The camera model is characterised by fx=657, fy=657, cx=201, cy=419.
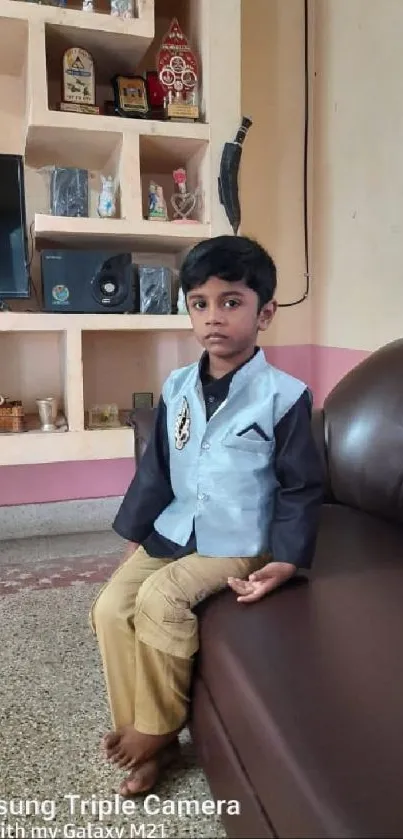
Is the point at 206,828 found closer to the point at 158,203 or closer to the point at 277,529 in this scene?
the point at 277,529

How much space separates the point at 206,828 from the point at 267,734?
39 cm

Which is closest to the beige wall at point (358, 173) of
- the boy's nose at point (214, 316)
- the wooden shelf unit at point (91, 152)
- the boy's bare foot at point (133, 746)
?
the wooden shelf unit at point (91, 152)

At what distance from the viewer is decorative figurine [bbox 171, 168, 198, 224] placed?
2.18 m

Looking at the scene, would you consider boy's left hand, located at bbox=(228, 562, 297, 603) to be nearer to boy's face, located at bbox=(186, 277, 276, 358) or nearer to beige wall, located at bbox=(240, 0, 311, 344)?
boy's face, located at bbox=(186, 277, 276, 358)

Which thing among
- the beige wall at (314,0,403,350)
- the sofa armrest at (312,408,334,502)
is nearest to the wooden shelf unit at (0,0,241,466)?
the beige wall at (314,0,403,350)

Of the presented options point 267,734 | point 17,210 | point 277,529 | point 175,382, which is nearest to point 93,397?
point 17,210

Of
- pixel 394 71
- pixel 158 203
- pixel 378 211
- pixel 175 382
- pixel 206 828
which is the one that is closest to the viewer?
pixel 206 828

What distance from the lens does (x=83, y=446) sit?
2.10 m

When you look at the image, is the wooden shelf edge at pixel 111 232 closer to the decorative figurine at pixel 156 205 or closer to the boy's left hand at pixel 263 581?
the decorative figurine at pixel 156 205

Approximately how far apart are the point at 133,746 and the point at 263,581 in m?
0.32

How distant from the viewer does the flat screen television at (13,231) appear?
2.05 m

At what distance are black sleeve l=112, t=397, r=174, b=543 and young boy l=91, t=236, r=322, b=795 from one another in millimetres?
60

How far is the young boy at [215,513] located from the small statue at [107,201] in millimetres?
1167

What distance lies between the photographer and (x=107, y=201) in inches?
82.0
